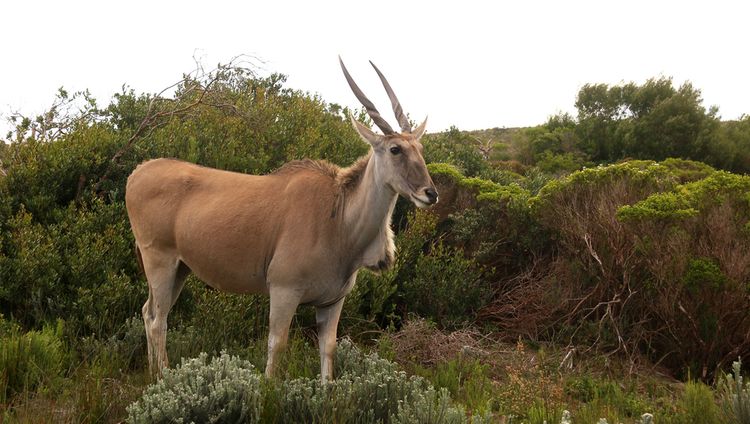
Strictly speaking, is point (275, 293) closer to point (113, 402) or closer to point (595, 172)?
point (113, 402)

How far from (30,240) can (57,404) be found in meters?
3.22

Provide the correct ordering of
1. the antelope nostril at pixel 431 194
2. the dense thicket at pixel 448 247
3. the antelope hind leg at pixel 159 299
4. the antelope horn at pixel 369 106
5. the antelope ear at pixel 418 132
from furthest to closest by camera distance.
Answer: the dense thicket at pixel 448 247 < the antelope hind leg at pixel 159 299 < the antelope ear at pixel 418 132 < the antelope horn at pixel 369 106 < the antelope nostril at pixel 431 194

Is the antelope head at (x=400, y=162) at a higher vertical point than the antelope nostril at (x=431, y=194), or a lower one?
higher

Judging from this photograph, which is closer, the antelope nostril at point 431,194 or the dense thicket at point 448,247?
the antelope nostril at point 431,194

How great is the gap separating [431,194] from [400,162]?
0.39 m

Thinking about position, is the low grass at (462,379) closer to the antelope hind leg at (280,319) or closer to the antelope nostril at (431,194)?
the antelope hind leg at (280,319)

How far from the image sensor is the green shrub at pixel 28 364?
4.95 meters

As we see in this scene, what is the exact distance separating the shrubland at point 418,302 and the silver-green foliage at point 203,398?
18 millimetres

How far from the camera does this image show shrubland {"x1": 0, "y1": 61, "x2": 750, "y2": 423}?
449 cm

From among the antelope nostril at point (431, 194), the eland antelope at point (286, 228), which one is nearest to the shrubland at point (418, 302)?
the eland antelope at point (286, 228)

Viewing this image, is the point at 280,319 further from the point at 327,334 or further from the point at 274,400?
the point at 274,400

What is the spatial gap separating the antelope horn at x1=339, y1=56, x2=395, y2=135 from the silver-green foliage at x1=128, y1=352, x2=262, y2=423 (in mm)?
2139

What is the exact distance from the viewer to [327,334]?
5289 millimetres

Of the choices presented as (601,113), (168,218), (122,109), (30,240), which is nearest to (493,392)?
(168,218)
